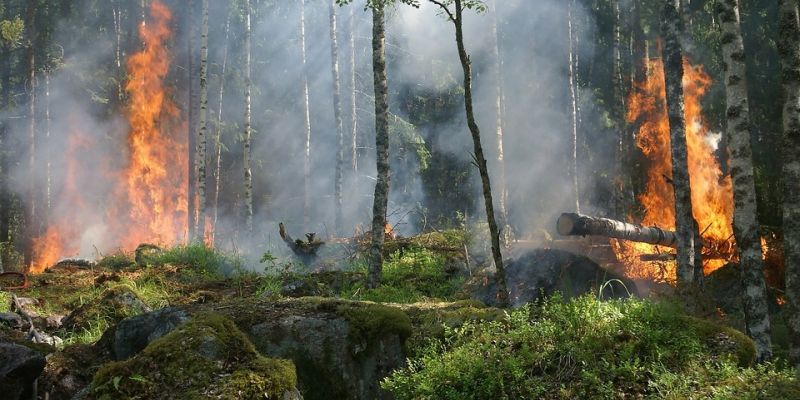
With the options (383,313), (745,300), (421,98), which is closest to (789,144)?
(745,300)

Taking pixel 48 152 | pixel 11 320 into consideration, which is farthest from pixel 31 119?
pixel 11 320

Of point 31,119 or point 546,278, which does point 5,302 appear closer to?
point 546,278

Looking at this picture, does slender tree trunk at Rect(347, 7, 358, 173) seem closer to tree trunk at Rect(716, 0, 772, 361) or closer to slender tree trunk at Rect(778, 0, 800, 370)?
tree trunk at Rect(716, 0, 772, 361)

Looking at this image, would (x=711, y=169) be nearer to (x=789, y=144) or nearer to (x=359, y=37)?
(x=789, y=144)

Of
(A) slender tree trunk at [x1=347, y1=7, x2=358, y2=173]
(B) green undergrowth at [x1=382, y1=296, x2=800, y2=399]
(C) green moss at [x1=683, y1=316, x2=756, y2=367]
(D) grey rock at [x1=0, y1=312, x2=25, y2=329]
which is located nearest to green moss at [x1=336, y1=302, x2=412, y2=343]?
(B) green undergrowth at [x1=382, y1=296, x2=800, y2=399]

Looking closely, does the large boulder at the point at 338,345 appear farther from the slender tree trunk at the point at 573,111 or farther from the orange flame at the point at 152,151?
the orange flame at the point at 152,151

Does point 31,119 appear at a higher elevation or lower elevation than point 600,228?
higher

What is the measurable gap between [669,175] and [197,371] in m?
20.6

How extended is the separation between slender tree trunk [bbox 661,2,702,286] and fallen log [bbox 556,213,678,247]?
232 centimetres

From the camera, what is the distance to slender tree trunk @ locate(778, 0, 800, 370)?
7314mm

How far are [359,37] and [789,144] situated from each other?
27.7 metres

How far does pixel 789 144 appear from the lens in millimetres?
7672

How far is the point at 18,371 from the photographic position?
537 centimetres

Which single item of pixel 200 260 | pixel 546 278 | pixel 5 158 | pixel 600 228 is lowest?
pixel 200 260
